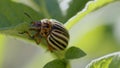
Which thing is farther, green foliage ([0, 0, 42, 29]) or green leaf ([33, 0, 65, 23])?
green leaf ([33, 0, 65, 23])

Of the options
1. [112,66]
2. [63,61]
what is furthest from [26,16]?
[112,66]

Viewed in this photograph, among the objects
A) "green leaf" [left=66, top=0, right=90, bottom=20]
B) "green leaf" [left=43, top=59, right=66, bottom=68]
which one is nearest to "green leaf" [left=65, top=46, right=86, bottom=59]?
"green leaf" [left=43, top=59, right=66, bottom=68]

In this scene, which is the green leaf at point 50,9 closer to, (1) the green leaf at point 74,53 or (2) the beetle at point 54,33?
(2) the beetle at point 54,33

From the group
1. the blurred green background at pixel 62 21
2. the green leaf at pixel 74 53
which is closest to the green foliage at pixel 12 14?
the blurred green background at pixel 62 21

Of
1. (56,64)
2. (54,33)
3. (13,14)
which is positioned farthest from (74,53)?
(54,33)

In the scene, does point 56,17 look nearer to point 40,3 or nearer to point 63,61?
point 40,3

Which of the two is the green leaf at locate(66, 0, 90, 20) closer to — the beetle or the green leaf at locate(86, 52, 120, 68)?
the beetle
